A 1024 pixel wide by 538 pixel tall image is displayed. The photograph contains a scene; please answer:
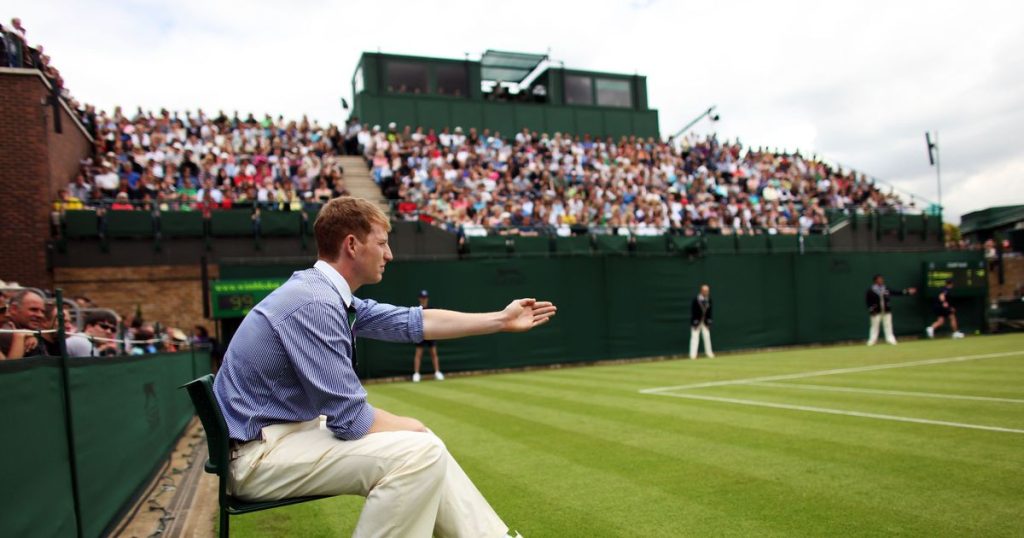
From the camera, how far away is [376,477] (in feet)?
9.34

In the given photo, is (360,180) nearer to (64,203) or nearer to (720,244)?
(64,203)

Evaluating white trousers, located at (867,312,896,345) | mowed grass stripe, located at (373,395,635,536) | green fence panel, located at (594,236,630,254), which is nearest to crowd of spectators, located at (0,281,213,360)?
mowed grass stripe, located at (373,395,635,536)

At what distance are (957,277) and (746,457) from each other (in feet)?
75.8

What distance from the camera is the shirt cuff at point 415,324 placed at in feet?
11.6

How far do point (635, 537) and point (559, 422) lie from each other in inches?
184

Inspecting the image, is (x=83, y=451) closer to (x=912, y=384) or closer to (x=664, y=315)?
(x=912, y=384)

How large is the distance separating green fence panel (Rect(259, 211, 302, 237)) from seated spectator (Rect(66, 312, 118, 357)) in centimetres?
828

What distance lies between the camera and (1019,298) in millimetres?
24688

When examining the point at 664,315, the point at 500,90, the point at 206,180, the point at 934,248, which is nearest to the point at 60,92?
the point at 206,180

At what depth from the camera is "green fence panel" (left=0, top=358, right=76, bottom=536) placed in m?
3.21

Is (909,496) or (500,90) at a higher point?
(500,90)

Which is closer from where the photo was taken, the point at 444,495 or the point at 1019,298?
the point at 444,495

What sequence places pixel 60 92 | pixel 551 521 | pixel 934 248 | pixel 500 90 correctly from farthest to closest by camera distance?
1. pixel 500 90
2. pixel 934 248
3. pixel 60 92
4. pixel 551 521

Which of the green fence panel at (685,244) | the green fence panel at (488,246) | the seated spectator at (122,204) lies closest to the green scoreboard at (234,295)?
the seated spectator at (122,204)
